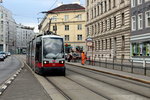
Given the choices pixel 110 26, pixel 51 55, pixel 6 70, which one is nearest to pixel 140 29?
pixel 110 26

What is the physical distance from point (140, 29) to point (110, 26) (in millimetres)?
13133

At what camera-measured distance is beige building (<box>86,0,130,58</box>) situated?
144ft

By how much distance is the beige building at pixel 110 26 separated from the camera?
4380cm

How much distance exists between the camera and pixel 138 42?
3888cm

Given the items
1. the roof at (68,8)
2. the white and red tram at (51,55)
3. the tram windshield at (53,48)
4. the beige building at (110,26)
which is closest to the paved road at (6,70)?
the white and red tram at (51,55)

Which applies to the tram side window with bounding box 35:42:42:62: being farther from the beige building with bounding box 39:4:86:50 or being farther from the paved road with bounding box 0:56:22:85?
the beige building with bounding box 39:4:86:50

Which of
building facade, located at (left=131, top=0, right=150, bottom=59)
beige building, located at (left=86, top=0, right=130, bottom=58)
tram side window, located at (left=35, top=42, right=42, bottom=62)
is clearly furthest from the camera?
beige building, located at (left=86, top=0, right=130, bottom=58)

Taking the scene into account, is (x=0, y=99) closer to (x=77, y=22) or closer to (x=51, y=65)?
(x=51, y=65)

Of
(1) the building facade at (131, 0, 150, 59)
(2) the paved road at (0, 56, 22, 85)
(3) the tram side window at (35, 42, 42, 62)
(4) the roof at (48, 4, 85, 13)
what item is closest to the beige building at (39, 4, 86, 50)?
(4) the roof at (48, 4, 85, 13)

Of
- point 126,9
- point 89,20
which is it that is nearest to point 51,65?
point 126,9

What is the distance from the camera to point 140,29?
38.4m

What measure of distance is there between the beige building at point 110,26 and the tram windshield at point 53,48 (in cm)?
2334

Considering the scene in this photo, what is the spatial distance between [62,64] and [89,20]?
151ft

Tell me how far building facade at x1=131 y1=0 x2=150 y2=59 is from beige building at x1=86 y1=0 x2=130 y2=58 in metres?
1.96
